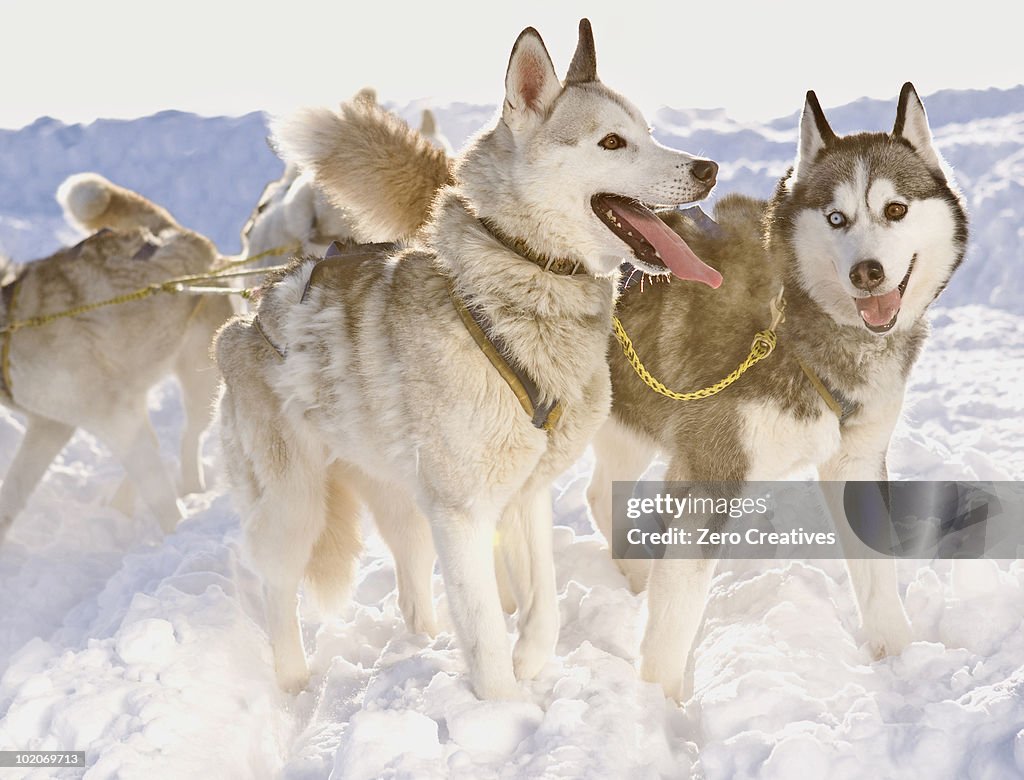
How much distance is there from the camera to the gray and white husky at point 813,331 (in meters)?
2.53

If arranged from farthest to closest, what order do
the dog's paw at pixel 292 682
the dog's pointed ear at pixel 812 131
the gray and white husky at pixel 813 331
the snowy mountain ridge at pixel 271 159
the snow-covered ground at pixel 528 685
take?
the snowy mountain ridge at pixel 271 159
the dog's paw at pixel 292 682
the dog's pointed ear at pixel 812 131
the gray and white husky at pixel 813 331
the snow-covered ground at pixel 528 685

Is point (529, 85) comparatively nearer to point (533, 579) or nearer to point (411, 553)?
point (533, 579)

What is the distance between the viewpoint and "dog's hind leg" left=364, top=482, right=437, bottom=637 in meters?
3.17

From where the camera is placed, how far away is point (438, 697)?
8.02 feet

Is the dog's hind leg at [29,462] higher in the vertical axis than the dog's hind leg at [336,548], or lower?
lower

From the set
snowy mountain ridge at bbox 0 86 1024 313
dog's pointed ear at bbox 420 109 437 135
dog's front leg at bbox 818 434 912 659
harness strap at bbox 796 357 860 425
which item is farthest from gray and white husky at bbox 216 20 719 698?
snowy mountain ridge at bbox 0 86 1024 313

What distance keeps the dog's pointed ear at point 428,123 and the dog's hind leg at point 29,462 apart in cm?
336

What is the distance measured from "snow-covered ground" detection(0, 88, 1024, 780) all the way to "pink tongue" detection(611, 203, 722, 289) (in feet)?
3.55

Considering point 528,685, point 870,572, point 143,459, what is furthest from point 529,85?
point 143,459

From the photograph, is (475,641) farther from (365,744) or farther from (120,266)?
(120,266)

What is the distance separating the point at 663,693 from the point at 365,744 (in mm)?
883

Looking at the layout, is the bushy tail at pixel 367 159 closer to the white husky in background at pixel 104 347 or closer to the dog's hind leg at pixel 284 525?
the dog's hind leg at pixel 284 525

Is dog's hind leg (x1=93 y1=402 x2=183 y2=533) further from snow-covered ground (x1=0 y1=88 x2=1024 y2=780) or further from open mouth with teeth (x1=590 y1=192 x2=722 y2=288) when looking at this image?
open mouth with teeth (x1=590 y1=192 x2=722 y2=288)

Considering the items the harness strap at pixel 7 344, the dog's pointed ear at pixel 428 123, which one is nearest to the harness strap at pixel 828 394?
the harness strap at pixel 7 344
